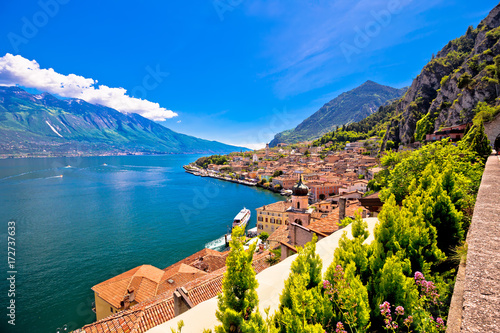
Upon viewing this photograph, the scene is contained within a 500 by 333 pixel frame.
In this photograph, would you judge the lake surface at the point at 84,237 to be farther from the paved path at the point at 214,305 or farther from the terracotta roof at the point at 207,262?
the paved path at the point at 214,305

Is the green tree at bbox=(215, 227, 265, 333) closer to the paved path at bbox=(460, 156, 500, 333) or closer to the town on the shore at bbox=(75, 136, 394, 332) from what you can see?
the paved path at bbox=(460, 156, 500, 333)

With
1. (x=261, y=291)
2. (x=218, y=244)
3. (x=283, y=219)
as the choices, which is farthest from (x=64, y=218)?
(x=261, y=291)

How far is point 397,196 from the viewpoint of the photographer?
1030 centimetres

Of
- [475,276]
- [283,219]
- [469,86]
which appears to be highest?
A: [469,86]

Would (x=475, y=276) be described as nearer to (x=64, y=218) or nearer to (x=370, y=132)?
(x=64, y=218)

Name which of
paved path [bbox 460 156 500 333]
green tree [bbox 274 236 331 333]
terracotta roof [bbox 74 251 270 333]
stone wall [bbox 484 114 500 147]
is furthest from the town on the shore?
stone wall [bbox 484 114 500 147]

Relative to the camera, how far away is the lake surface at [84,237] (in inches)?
635

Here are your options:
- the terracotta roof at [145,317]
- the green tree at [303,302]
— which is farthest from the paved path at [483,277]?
the terracotta roof at [145,317]

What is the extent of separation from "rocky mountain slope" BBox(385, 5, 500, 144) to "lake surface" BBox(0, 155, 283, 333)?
35.4 metres

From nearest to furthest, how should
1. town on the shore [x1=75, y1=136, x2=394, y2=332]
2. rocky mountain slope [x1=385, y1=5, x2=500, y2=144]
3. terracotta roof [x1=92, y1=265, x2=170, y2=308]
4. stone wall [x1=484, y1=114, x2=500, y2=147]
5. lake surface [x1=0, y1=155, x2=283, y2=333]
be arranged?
1. town on the shore [x1=75, y1=136, x2=394, y2=332]
2. terracotta roof [x1=92, y1=265, x2=170, y2=308]
3. lake surface [x1=0, y1=155, x2=283, y2=333]
4. stone wall [x1=484, y1=114, x2=500, y2=147]
5. rocky mountain slope [x1=385, y1=5, x2=500, y2=144]

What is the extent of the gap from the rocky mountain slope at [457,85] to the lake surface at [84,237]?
1394 inches

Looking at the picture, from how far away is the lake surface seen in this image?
16141mm

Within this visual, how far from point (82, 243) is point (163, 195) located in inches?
1034

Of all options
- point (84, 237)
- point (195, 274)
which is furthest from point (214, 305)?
point (84, 237)
